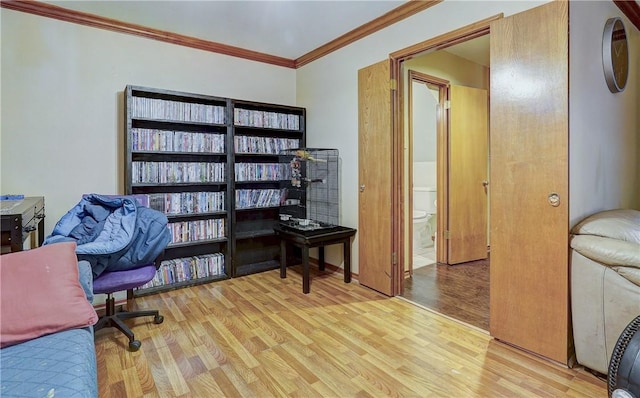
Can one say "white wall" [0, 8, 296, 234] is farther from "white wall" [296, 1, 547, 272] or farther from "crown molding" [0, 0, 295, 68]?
"white wall" [296, 1, 547, 272]

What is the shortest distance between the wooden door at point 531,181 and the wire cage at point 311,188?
5.61 feet

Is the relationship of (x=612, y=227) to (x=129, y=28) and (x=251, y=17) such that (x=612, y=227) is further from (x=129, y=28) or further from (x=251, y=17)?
(x=129, y=28)

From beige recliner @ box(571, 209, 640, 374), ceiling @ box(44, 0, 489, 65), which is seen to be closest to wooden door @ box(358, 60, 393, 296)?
ceiling @ box(44, 0, 489, 65)

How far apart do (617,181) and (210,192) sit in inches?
139

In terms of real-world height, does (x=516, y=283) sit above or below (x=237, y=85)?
below

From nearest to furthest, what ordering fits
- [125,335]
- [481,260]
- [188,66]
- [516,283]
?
[516,283] → [125,335] → [188,66] → [481,260]

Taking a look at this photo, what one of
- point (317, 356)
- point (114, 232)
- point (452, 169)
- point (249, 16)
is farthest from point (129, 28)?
point (452, 169)

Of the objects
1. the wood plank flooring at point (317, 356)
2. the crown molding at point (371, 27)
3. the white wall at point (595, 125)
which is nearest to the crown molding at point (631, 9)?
the white wall at point (595, 125)

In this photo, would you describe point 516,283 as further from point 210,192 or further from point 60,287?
point 210,192

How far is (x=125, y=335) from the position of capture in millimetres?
2150

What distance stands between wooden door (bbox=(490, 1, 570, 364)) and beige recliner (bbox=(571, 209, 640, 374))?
58mm

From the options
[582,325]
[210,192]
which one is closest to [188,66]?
[210,192]

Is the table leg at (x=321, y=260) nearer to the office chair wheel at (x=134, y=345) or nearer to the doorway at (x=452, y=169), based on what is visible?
the doorway at (x=452, y=169)

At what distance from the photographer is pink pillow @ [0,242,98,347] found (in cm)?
120
